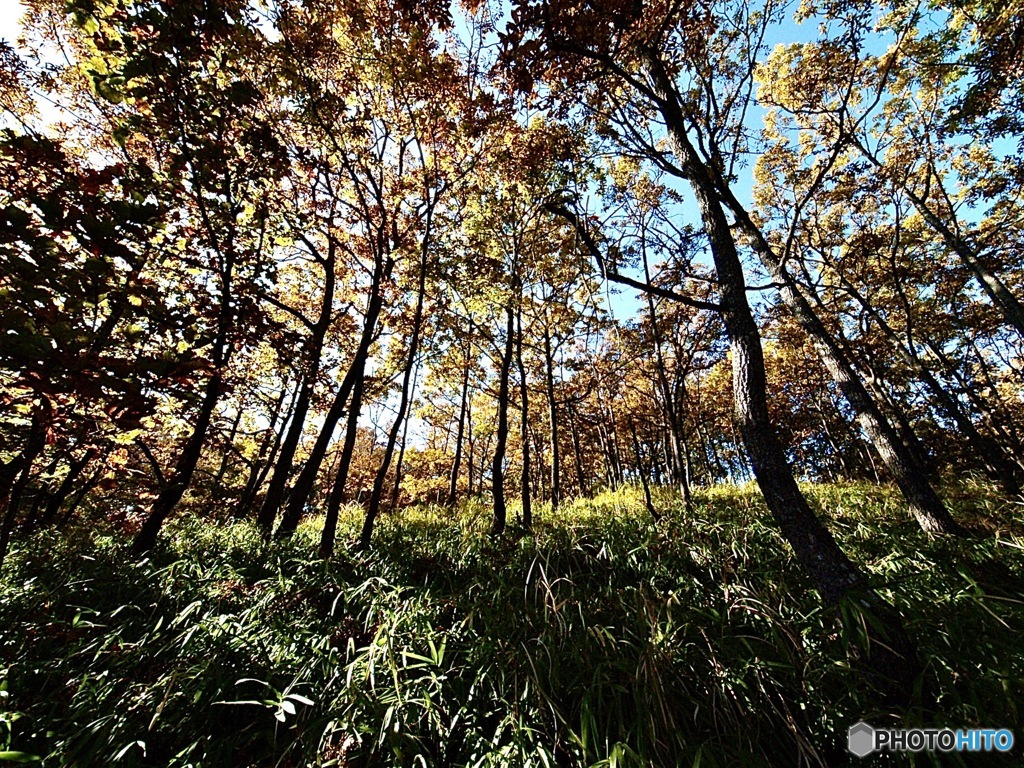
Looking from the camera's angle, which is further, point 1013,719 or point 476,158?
point 476,158


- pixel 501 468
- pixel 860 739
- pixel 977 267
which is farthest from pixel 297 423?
pixel 977 267

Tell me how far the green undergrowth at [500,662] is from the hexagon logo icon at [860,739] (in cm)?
5

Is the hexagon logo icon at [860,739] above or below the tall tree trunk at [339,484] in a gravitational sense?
below

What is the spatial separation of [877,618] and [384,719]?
10.8 feet

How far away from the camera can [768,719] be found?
2320 millimetres

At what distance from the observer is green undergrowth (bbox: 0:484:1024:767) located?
2.32 metres

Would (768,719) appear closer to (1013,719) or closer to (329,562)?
(1013,719)

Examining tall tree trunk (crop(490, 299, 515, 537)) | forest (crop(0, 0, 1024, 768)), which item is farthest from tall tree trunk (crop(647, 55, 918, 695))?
tall tree trunk (crop(490, 299, 515, 537))

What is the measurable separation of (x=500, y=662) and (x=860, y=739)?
221 centimetres

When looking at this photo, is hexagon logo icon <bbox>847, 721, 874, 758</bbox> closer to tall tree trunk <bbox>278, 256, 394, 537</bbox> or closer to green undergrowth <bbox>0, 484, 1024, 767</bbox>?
green undergrowth <bbox>0, 484, 1024, 767</bbox>

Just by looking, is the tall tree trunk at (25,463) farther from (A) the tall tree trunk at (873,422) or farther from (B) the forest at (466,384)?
(A) the tall tree trunk at (873,422)

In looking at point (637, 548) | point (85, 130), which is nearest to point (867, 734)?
point (637, 548)

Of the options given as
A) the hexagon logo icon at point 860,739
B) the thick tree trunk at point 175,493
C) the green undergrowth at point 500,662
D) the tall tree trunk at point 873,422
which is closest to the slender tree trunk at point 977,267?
the tall tree trunk at point 873,422

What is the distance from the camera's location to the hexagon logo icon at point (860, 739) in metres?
2.10
